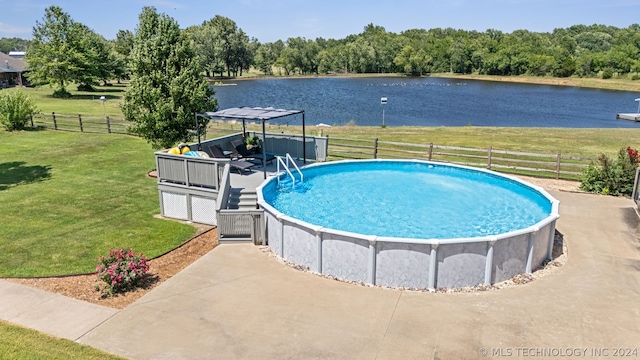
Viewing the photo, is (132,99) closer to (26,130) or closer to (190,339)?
(190,339)

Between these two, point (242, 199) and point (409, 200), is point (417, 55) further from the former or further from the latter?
point (242, 199)

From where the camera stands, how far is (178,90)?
16.3 m

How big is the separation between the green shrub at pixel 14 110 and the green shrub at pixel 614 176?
1262 inches

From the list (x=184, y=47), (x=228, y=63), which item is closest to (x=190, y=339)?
(x=184, y=47)

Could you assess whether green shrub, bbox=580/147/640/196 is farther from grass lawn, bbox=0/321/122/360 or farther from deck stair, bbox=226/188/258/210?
grass lawn, bbox=0/321/122/360

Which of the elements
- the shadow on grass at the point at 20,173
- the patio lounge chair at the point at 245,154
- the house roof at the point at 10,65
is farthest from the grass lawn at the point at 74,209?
the house roof at the point at 10,65

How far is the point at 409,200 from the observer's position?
1524 cm

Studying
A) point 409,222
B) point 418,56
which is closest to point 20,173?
point 409,222

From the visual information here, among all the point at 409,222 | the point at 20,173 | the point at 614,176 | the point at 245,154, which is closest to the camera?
the point at 409,222

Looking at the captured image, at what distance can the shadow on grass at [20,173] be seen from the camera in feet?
58.7

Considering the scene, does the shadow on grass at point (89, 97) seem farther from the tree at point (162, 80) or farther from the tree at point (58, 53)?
the tree at point (162, 80)

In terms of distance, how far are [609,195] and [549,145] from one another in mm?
10496

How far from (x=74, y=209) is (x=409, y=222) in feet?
35.4

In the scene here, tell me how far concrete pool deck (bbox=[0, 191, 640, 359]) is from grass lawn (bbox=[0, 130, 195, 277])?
1648 millimetres
